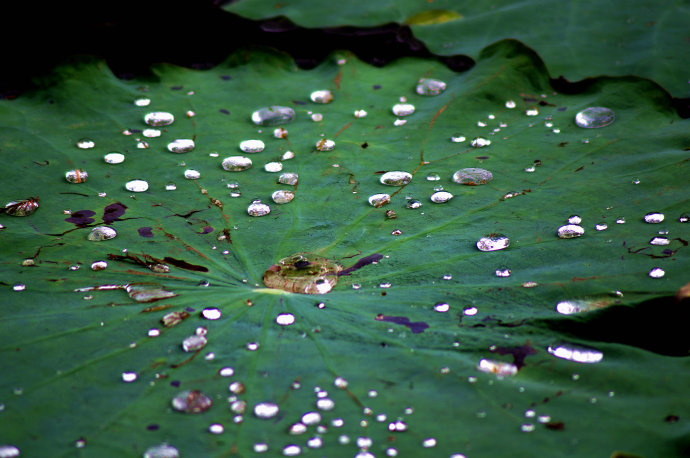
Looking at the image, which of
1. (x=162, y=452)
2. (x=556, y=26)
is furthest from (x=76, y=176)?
(x=556, y=26)

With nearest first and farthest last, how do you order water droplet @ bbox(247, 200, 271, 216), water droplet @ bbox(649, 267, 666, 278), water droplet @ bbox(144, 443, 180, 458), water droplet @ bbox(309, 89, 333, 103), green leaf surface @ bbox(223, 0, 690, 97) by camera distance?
water droplet @ bbox(144, 443, 180, 458) → water droplet @ bbox(649, 267, 666, 278) → water droplet @ bbox(247, 200, 271, 216) → water droplet @ bbox(309, 89, 333, 103) → green leaf surface @ bbox(223, 0, 690, 97)

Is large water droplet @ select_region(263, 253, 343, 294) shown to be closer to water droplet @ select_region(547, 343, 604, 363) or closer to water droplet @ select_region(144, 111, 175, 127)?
water droplet @ select_region(547, 343, 604, 363)

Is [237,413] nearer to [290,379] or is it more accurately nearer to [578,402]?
[290,379]

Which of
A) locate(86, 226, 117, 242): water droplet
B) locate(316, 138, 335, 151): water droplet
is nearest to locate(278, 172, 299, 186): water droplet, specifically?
locate(316, 138, 335, 151): water droplet

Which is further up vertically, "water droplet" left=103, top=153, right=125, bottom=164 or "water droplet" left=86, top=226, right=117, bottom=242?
"water droplet" left=103, top=153, right=125, bottom=164

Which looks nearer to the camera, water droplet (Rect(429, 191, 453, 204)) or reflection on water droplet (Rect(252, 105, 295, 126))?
water droplet (Rect(429, 191, 453, 204))

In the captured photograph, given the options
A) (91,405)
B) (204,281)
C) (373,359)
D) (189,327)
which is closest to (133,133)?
(204,281)

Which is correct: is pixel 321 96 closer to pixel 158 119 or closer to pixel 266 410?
pixel 158 119
